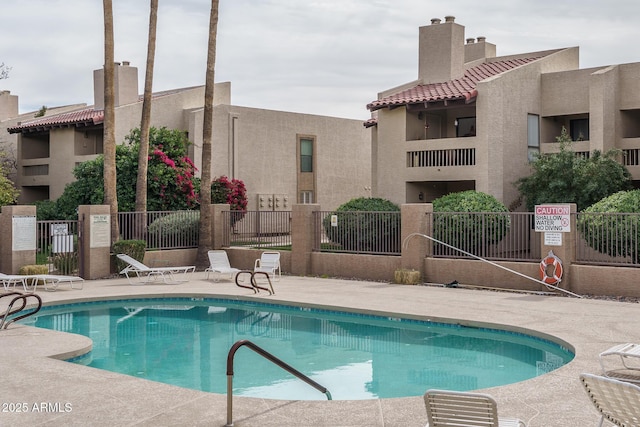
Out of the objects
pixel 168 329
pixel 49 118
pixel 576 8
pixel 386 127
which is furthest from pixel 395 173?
pixel 49 118

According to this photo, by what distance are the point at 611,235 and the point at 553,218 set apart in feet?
4.80

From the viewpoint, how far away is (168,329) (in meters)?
16.0

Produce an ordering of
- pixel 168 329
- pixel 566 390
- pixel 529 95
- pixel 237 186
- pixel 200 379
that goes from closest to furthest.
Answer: pixel 566 390 → pixel 200 379 → pixel 168 329 → pixel 529 95 → pixel 237 186

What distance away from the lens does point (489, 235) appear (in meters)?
20.5

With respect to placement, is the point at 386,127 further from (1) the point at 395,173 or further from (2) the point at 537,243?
(2) the point at 537,243

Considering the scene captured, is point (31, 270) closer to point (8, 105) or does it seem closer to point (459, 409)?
point (459, 409)

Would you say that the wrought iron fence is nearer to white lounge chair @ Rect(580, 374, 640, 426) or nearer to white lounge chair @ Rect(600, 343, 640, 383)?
white lounge chair @ Rect(600, 343, 640, 383)

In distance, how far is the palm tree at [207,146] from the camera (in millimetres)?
25984

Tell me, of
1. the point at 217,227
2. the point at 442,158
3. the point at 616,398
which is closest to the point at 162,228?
the point at 217,227

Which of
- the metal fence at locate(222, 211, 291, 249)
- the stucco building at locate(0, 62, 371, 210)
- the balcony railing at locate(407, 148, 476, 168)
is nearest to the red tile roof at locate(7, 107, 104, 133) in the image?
the stucco building at locate(0, 62, 371, 210)

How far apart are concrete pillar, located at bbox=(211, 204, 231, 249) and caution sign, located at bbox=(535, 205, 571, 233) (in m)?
11.9

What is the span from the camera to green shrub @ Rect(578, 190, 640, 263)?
18219 mm

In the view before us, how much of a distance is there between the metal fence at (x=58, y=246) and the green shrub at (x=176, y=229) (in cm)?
290

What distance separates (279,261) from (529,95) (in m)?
12.2
